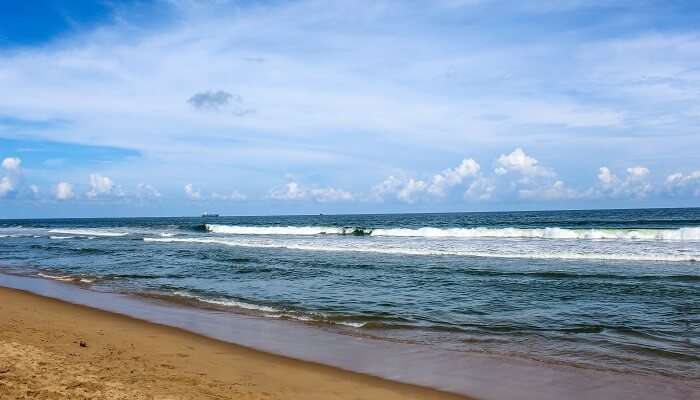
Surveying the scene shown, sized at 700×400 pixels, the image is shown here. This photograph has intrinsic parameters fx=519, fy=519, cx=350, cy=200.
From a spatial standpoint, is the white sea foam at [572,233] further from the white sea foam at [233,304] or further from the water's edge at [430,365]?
the water's edge at [430,365]

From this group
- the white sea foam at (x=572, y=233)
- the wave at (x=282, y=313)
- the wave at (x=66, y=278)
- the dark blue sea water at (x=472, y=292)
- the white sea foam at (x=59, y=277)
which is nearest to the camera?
the dark blue sea water at (x=472, y=292)

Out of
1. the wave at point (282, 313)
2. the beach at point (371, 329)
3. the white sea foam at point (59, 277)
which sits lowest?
the white sea foam at point (59, 277)

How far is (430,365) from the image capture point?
24.9 feet

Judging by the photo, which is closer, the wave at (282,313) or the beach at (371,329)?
the beach at (371,329)

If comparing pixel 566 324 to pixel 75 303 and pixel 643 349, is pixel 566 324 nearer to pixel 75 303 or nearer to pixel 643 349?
pixel 643 349

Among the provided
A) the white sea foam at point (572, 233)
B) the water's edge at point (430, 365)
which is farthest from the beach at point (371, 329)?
the white sea foam at point (572, 233)

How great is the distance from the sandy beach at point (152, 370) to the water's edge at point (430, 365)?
43 centimetres

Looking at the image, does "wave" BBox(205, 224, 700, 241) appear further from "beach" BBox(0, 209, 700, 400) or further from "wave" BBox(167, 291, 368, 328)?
"wave" BBox(167, 291, 368, 328)

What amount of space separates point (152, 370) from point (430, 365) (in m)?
3.84

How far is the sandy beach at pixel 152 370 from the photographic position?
5.62m

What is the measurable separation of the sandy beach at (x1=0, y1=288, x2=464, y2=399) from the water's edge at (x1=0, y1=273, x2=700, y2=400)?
43cm

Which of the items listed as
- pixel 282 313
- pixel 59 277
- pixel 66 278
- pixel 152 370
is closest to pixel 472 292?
pixel 282 313

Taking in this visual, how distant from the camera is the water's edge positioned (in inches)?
256

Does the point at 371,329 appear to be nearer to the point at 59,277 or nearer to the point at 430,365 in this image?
the point at 430,365
